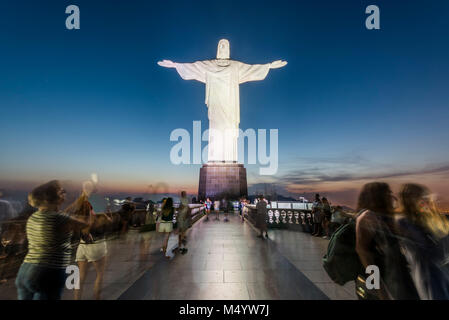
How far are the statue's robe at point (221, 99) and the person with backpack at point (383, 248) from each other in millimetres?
18164

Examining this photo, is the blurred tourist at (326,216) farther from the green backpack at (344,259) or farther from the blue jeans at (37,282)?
the blue jeans at (37,282)

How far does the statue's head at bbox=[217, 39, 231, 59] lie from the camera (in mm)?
20859

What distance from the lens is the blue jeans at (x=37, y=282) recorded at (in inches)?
74.5

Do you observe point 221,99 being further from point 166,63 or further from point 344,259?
point 344,259

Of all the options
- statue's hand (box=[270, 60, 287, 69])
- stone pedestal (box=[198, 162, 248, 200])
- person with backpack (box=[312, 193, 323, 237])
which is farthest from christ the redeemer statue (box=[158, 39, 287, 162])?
person with backpack (box=[312, 193, 323, 237])

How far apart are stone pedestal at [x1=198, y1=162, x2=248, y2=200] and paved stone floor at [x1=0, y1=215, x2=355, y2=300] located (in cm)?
1253

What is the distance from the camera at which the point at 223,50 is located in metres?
20.9

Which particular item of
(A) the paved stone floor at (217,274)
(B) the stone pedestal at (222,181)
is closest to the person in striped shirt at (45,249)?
(A) the paved stone floor at (217,274)

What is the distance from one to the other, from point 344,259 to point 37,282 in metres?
2.88

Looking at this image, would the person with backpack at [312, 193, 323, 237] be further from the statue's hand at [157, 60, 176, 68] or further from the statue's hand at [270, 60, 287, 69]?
the statue's hand at [157, 60, 176, 68]

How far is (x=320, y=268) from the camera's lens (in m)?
4.50
